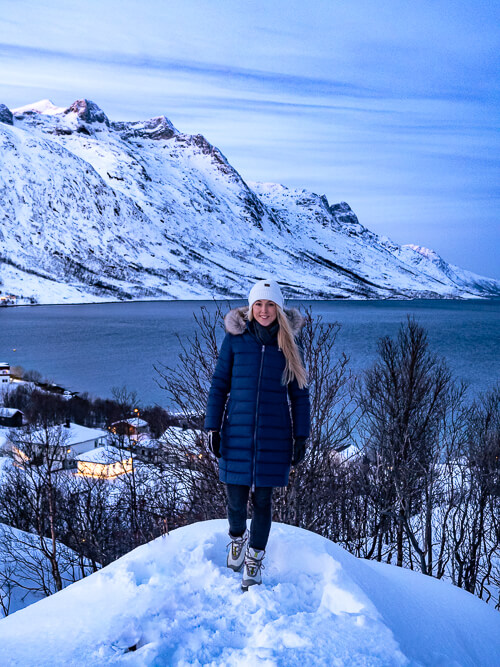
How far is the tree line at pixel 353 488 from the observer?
993 cm

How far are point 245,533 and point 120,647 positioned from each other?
1325 mm

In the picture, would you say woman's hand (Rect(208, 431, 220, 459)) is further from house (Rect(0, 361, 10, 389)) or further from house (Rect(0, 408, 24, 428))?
house (Rect(0, 361, 10, 389))

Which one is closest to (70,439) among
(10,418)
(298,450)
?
(10,418)

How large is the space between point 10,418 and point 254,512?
133 ft

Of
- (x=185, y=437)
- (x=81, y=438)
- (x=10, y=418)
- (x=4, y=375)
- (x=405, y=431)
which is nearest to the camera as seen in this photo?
(x=185, y=437)

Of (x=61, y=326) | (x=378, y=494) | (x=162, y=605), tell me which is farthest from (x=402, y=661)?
(x=61, y=326)

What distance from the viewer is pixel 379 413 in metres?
17.1

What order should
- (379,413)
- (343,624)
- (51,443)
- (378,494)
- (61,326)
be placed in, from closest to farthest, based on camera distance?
(343,624), (378,494), (379,413), (51,443), (61,326)

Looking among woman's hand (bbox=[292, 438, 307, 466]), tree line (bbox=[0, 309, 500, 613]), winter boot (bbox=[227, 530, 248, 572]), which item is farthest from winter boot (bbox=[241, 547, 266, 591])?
tree line (bbox=[0, 309, 500, 613])

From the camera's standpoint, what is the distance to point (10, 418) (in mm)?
38938

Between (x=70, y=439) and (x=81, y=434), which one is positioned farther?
(x=81, y=434)

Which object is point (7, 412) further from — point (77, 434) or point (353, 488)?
point (353, 488)

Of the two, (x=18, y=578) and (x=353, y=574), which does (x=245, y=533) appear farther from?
(x=18, y=578)

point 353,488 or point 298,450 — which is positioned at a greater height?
point 298,450
